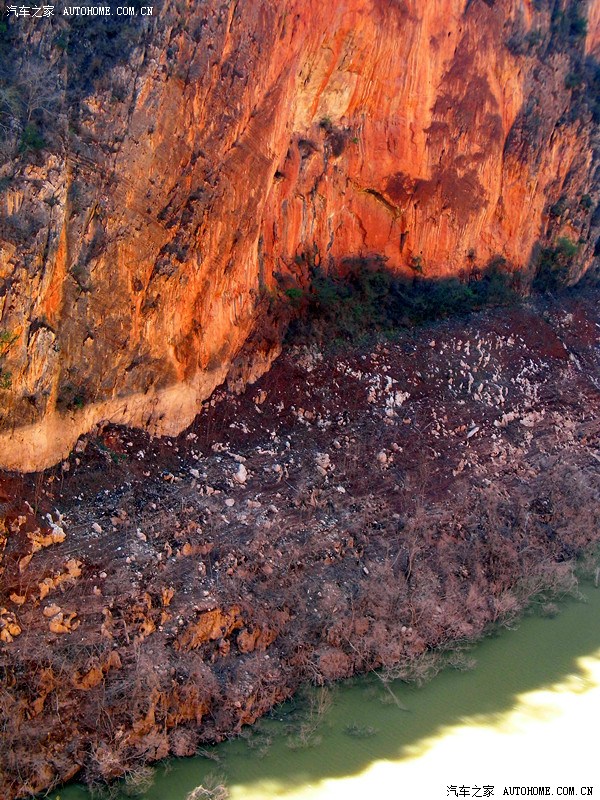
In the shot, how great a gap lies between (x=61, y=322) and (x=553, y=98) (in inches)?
497

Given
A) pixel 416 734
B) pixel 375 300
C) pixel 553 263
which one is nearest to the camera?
pixel 416 734

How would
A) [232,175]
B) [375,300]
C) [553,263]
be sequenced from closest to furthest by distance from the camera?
[232,175] → [375,300] → [553,263]

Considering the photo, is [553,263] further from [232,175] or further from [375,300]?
[232,175]

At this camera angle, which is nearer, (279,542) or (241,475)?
(279,542)

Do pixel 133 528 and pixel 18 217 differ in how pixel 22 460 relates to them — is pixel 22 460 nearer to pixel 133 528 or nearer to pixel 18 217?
pixel 133 528

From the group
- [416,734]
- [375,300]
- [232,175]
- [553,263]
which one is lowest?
[416,734]

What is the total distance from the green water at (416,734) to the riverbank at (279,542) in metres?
0.37

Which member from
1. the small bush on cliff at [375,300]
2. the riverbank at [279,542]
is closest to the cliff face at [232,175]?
the small bush on cliff at [375,300]

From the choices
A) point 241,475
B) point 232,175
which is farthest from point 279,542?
point 232,175

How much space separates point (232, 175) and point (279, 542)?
17.9 feet

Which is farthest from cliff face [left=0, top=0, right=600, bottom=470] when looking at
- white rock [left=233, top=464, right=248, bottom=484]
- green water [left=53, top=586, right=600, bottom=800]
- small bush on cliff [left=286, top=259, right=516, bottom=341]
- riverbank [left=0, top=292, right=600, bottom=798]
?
green water [left=53, top=586, right=600, bottom=800]

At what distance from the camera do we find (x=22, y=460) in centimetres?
955

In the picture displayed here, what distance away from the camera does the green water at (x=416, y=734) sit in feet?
27.6

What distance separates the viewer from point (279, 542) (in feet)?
35.5
